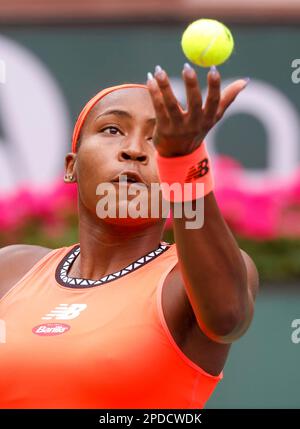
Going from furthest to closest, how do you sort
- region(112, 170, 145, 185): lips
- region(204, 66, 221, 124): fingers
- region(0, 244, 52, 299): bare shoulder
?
region(0, 244, 52, 299): bare shoulder < region(112, 170, 145, 185): lips < region(204, 66, 221, 124): fingers

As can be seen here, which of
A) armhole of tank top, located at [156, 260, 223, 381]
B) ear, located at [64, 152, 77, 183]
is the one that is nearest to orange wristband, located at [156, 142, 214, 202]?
armhole of tank top, located at [156, 260, 223, 381]

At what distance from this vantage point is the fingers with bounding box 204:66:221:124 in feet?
7.64

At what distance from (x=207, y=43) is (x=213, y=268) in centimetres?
63

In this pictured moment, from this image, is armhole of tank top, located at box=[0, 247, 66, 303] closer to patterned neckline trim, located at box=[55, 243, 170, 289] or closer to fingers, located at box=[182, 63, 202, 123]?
patterned neckline trim, located at box=[55, 243, 170, 289]

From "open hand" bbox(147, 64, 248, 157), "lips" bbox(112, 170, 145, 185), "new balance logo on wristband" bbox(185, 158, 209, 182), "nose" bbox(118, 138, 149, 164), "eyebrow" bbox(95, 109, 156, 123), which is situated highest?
"open hand" bbox(147, 64, 248, 157)

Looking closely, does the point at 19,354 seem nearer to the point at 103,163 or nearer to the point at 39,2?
the point at 103,163

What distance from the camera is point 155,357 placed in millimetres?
2869

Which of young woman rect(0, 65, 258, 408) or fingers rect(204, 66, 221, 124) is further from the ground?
fingers rect(204, 66, 221, 124)

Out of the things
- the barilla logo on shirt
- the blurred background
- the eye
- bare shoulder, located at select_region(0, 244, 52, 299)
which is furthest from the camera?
the blurred background

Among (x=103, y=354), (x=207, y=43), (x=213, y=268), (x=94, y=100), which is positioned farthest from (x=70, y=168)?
(x=213, y=268)

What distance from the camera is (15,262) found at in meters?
3.48

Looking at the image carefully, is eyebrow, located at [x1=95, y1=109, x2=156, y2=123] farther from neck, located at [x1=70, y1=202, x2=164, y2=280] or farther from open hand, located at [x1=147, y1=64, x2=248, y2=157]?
open hand, located at [x1=147, y1=64, x2=248, y2=157]

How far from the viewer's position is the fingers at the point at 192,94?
233cm

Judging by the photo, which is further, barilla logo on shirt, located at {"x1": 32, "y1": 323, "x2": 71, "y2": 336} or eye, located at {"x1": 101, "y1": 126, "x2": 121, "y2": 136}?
eye, located at {"x1": 101, "y1": 126, "x2": 121, "y2": 136}
